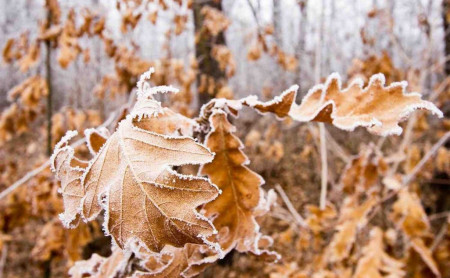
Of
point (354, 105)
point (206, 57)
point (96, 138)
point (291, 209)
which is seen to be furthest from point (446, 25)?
point (96, 138)

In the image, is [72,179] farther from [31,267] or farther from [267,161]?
[267,161]

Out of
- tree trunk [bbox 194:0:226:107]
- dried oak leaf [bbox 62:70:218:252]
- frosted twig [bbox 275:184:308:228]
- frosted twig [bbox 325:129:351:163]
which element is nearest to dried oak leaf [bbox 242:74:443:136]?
dried oak leaf [bbox 62:70:218:252]

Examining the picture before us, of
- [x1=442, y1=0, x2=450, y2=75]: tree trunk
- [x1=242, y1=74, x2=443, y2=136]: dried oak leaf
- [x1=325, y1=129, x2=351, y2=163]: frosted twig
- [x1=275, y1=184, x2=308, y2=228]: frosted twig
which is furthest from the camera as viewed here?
[x1=442, y1=0, x2=450, y2=75]: tree trunk

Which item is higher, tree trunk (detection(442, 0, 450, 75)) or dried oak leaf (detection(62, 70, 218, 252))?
tree trunk (detection(442, 0, 450, 75))

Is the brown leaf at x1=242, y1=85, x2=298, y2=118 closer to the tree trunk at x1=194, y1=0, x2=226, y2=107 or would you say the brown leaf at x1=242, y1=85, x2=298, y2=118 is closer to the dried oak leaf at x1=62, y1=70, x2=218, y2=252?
the dried oak leaf at x1=62, y1=70, x2=218, y2=252

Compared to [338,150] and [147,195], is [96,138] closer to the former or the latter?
[147,195]

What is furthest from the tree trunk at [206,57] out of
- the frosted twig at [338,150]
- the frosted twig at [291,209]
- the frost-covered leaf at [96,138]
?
the frost-covered leaf at [96,138]

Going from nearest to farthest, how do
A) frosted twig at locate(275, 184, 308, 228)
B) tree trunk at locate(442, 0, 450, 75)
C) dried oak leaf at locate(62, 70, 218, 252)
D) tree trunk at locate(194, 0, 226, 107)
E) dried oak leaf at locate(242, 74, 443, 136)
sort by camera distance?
dried oak leaf at locate(62, 70, 218, 252) < dried oak leaf at locate(242, 74, 443, 136) < frosted twig at locate(275, 184, 308, 228) < tree trunk at locate(442, 0, 450, 75) < tree trunk at locate(194, 0, 226, 107)
